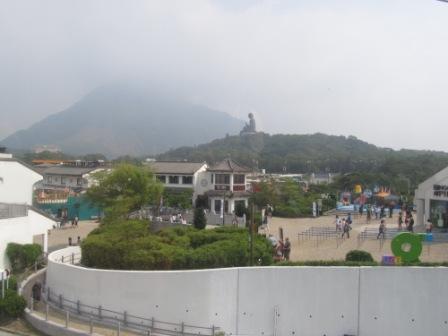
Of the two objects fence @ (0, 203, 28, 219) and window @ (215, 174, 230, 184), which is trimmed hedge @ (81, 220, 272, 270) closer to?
fence @ (0, 203, 28, 219)

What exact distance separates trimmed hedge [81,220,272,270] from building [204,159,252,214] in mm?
27711

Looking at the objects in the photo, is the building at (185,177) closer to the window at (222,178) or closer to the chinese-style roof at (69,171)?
the window at (222,178)

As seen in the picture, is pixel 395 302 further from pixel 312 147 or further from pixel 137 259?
pixel 312 147

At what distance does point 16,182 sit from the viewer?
100 feet

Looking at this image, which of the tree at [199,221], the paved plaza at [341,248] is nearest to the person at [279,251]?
the paved plaza at [341,248]

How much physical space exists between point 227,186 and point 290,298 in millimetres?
33710

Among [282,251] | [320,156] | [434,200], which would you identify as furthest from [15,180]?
[320,156]

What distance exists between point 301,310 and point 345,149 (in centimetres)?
15633

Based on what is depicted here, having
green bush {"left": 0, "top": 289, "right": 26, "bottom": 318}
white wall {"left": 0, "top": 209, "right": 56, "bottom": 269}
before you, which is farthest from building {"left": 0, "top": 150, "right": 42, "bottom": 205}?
green bush {"left": 0, "top": 289, "right": 26, "bottom": 318}

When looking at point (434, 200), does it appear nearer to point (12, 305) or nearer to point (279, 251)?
point (279, 251)

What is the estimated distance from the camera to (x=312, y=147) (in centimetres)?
16738

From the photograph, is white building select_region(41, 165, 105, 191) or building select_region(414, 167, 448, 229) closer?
building select_region(414, 167, 448, 229)

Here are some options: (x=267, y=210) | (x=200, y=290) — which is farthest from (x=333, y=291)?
(x=267, y=210)

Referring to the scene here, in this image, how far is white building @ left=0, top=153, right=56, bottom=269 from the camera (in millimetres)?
23688
